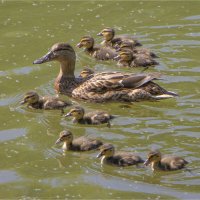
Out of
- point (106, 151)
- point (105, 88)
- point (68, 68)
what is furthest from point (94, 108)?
point (106, 151)

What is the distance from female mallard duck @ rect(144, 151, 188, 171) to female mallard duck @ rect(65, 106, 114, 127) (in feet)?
3.97

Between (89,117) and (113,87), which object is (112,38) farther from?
(89,117)

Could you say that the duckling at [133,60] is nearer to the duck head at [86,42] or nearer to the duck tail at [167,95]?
the duck head at [86,42]

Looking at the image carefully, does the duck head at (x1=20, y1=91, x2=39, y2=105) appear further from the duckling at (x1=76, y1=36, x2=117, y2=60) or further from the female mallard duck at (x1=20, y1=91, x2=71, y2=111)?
the duckling at (x1=76, y1=36, x2=117, y2=60)

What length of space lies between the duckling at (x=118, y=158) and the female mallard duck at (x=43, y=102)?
5.07 ft

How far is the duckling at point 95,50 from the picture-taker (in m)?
11.7

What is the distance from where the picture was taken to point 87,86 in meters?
10.6

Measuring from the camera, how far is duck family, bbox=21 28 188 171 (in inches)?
332

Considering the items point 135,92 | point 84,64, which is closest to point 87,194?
point 135,92

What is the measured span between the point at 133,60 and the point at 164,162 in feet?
10.7

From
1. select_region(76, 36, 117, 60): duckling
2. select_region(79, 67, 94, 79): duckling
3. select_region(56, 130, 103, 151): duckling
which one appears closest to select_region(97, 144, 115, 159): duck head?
select_region(56, 130, 103, 151): duckling

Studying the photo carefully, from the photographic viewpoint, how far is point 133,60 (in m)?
11.4

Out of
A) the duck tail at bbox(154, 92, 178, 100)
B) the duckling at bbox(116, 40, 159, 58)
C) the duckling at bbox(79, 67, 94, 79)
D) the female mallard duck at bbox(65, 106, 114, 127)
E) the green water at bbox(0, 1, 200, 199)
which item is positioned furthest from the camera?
the duckling at bbox(116, 40, 159, 58)

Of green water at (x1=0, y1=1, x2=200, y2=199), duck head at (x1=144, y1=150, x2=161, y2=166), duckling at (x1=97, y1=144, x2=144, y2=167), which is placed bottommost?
green water at (x1=0, y1=1, x2=200, y2=199)
